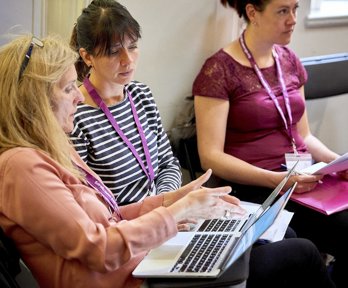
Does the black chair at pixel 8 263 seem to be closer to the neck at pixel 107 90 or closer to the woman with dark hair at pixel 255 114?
the neck at pixel 107 90

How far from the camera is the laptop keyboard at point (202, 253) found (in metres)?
1.35

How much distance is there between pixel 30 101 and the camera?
1.32 m

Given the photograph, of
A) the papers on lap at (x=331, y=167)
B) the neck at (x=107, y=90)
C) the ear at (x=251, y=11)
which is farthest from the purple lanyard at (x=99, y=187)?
the ear at (x=251, y=11)

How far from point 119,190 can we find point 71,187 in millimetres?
499

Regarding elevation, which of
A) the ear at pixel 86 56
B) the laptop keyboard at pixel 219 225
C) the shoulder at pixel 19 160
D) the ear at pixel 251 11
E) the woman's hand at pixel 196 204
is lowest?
the laptop keyboard at pixel 219 225

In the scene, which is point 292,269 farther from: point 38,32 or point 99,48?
point 38,32

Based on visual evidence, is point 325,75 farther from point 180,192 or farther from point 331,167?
point 180,192

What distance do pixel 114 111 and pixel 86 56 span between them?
0.20m

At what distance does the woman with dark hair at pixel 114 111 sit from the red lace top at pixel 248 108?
37 centimetres

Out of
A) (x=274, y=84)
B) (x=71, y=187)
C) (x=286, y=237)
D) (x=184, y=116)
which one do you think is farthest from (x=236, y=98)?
(x=71, y=187)

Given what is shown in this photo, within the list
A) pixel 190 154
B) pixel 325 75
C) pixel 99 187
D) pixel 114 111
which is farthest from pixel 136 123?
pixel 325 75

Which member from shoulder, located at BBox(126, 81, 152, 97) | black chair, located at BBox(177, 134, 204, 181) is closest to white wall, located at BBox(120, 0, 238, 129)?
black chair, located at BBox(177, 134, 204, 181)

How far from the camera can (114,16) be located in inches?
69.0

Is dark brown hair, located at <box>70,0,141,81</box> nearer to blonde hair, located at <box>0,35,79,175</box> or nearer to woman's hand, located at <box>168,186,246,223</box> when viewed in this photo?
blonde hair, located at <box>0,35,79,175</box>
